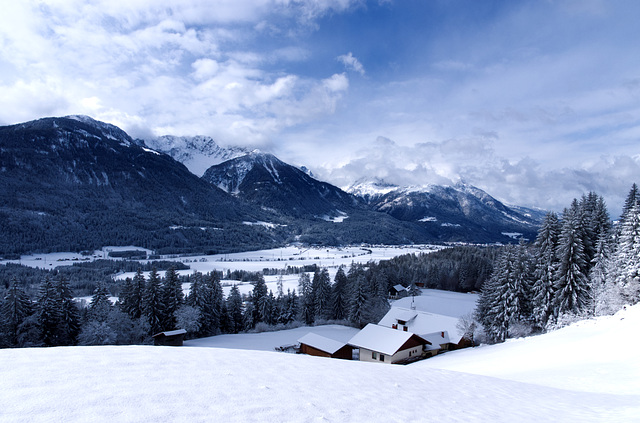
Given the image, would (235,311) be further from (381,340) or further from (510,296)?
(510,296)

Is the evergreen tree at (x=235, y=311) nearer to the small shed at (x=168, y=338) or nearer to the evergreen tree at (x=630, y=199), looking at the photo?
the small shed at (x=168, y=338)

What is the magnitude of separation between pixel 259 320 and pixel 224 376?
49374mm

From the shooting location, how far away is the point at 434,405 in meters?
7.73

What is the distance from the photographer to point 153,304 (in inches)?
1639

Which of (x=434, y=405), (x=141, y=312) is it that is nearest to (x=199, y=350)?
(x=434, y=405)

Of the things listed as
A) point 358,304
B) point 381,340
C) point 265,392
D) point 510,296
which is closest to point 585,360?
point 265,392

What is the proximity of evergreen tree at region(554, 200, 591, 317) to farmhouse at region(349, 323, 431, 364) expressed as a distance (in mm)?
14094

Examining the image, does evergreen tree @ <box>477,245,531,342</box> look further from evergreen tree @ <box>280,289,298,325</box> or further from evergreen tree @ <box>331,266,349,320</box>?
evergreen tree @ <box>280,289,298,325</box>

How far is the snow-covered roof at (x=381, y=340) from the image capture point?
32.2 m

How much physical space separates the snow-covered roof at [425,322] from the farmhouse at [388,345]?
5063 millimetres

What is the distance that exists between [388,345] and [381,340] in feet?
3.97

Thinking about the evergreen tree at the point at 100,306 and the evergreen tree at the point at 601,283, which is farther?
the evergreen tree at the point at 100,306

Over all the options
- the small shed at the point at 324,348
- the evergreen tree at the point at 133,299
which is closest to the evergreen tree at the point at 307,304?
the small shed at the point at 324,348

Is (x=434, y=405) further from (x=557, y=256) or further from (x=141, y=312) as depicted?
(x=141, y=312)
